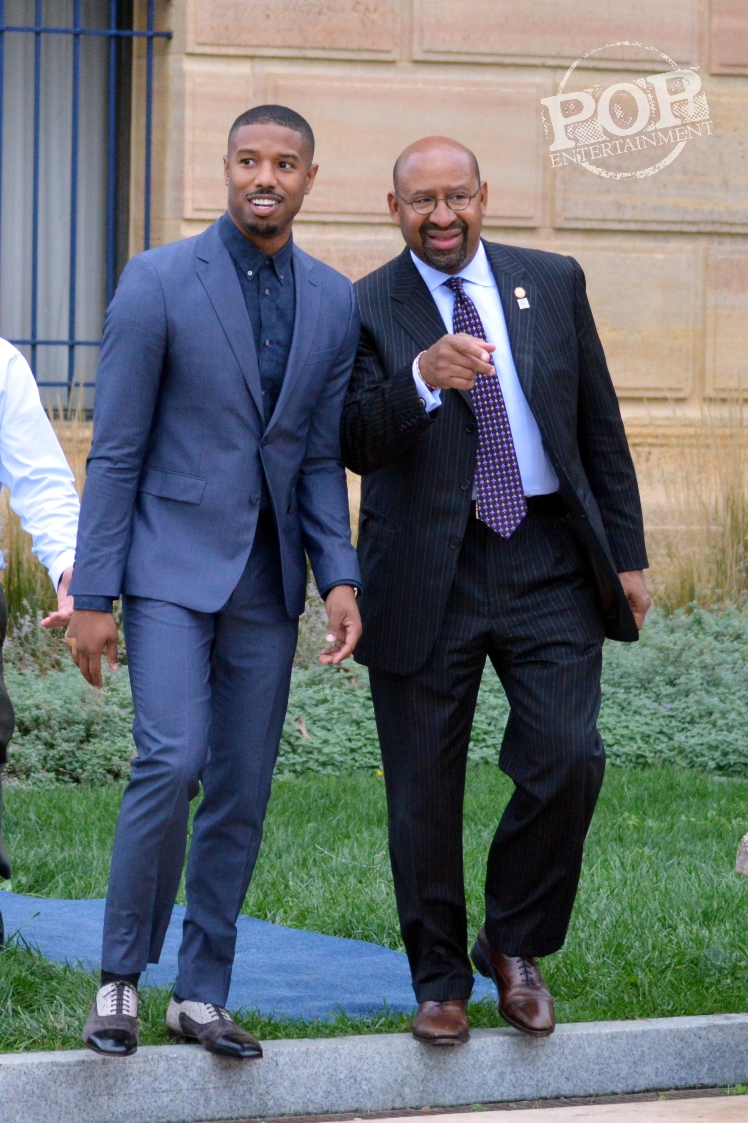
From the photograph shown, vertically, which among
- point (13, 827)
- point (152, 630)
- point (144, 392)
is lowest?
point (13, 827)

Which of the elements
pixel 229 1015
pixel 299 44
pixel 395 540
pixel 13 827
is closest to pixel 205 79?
pixel 299 44

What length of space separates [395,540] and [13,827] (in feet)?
9.42

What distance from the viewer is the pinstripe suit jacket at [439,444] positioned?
13.2ft

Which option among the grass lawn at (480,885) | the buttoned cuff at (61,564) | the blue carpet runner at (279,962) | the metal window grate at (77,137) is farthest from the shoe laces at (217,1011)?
the metal window grate at (77,137)

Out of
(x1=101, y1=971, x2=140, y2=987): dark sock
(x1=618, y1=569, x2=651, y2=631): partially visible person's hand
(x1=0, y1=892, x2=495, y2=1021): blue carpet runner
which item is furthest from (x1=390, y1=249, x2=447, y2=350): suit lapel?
(x1=0, y1=892, x2=495, y2=1021): blue carpet runner

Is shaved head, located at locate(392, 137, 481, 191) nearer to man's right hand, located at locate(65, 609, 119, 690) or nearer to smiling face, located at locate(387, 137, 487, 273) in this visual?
smiling face, located at locate(387, 137, 487, 273)

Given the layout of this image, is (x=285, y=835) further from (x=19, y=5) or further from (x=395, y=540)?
(x=19, y=5)

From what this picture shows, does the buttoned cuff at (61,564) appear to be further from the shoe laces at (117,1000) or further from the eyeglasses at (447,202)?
the eyeglasses at (447,202)

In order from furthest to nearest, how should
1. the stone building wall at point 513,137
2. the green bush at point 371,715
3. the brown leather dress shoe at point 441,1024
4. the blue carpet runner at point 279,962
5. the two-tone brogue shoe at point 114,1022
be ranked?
the stone building wall at point 513,137, the green bush at point 371,715, the blue carpet runner at point 279,962, the brown leather dress shoe at point 441,1024, the two-tone brogue shoe at point 114,1022

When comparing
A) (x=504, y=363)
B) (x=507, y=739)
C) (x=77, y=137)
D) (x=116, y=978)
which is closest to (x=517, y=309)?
(x=504, y=363)

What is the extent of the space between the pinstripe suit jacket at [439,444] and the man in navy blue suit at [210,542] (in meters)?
0.14

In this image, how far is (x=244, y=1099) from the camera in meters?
3.85

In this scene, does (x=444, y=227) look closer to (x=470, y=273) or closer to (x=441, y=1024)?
(x=470, y=273)

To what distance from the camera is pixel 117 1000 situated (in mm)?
3699
